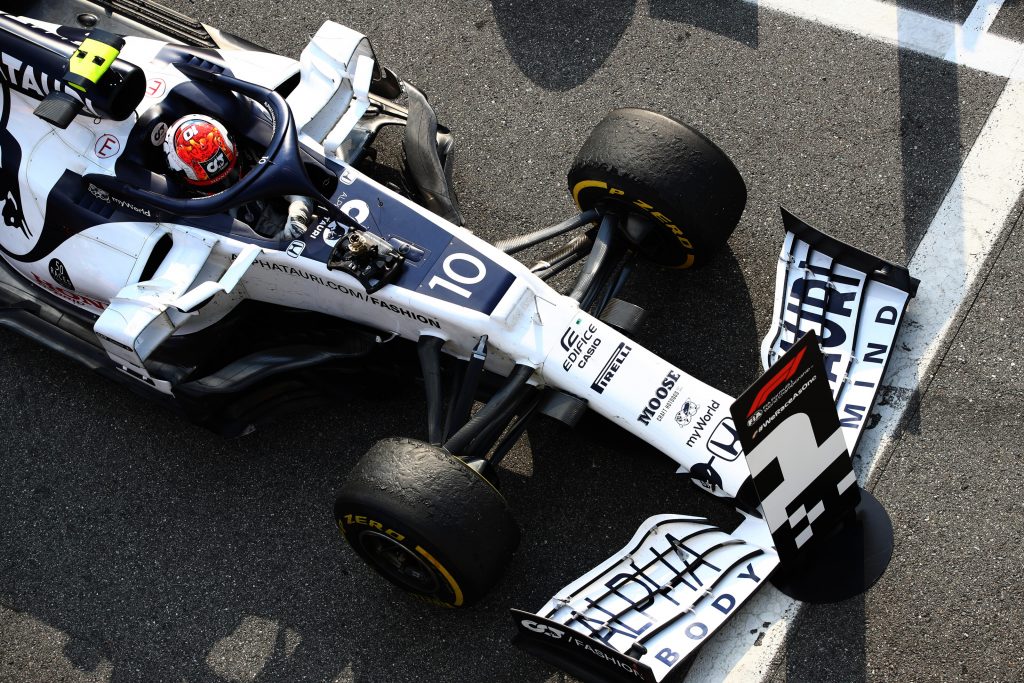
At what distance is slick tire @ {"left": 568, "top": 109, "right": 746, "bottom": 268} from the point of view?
4.55 m

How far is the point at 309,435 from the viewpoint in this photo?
494cm

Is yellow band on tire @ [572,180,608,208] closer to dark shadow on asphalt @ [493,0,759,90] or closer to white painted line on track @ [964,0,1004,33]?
dark shadow on asphalt @ [493,0,759,90]

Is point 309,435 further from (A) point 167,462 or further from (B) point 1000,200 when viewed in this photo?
(B) point 1000,200

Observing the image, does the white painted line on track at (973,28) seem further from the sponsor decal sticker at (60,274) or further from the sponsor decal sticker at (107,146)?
the sponsor decal sticker at (60,274)

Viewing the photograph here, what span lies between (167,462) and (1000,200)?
4.10 m

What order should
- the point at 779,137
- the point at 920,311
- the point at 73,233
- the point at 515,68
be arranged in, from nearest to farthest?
1. the point at 73,233
2. the point at 920,311
3. the point at 779,137
4. the point at 515,68

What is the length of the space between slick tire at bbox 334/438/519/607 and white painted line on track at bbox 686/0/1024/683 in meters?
1.00


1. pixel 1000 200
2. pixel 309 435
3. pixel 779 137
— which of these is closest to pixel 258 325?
pixel 309 435

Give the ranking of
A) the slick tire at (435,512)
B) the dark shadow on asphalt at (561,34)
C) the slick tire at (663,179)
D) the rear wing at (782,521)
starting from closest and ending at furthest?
the rear wing at (782,521) < the slick tire at (435,512) < the slick tire at (663,179) < the dark shadow on asphalt at (561,34)

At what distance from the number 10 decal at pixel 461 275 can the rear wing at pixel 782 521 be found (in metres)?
1.16

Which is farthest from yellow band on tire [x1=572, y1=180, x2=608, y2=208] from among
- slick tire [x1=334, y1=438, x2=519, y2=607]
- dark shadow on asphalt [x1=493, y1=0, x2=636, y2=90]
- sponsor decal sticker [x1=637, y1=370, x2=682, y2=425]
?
slick tire [x1=334, y1=438, x2=519, y2=607]

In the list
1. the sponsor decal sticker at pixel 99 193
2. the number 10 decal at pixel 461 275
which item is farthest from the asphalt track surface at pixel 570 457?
the sponsor decal sticker at pixel 99 193

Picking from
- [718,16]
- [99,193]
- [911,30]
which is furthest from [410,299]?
[911,30]

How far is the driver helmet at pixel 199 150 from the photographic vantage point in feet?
14.3
